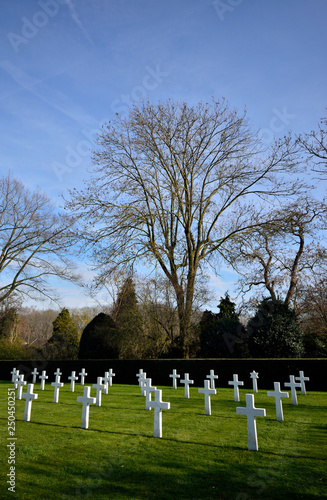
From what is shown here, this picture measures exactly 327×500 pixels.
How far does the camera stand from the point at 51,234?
80.0ft

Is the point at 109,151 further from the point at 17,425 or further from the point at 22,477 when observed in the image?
the point at 22,477

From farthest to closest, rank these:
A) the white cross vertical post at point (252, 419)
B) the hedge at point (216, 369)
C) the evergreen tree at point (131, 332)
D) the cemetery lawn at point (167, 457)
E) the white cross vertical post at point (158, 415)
→ the evergreen tree at point (131, 332) < the hedge at point (216, 369) < the white cross vertical post at point (158, 415) < the white cross vertical post at point (252, 419) < the cemetery lawn at point (167, 457)

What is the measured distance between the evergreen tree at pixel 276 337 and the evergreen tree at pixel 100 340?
764 cm

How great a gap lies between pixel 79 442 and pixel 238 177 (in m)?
15.5

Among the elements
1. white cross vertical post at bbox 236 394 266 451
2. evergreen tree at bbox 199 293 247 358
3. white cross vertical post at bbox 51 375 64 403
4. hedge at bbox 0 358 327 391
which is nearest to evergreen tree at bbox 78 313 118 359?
hedge at bbox 0 358 327 391

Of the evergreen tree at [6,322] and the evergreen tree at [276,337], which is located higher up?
the evergreen tree at [6,322]

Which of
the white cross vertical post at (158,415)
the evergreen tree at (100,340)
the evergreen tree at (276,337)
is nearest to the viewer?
the white cross vertical post at (158,415)

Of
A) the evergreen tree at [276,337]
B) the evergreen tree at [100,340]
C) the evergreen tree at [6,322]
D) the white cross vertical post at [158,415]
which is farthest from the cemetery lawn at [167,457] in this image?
the evergreen tree at [6,322]

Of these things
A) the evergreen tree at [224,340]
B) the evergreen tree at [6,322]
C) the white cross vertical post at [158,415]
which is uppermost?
the evergreen tree at [6,322]

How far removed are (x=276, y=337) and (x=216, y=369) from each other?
3532mm

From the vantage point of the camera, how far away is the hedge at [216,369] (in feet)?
44.1

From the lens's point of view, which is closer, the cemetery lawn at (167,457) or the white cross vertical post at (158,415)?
the cemetery lawn at (167,457)

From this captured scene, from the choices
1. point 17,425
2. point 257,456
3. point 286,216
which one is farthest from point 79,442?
point 286,216

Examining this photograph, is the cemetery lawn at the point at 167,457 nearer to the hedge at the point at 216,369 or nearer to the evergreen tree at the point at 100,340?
the hedge at the point at 216,369
